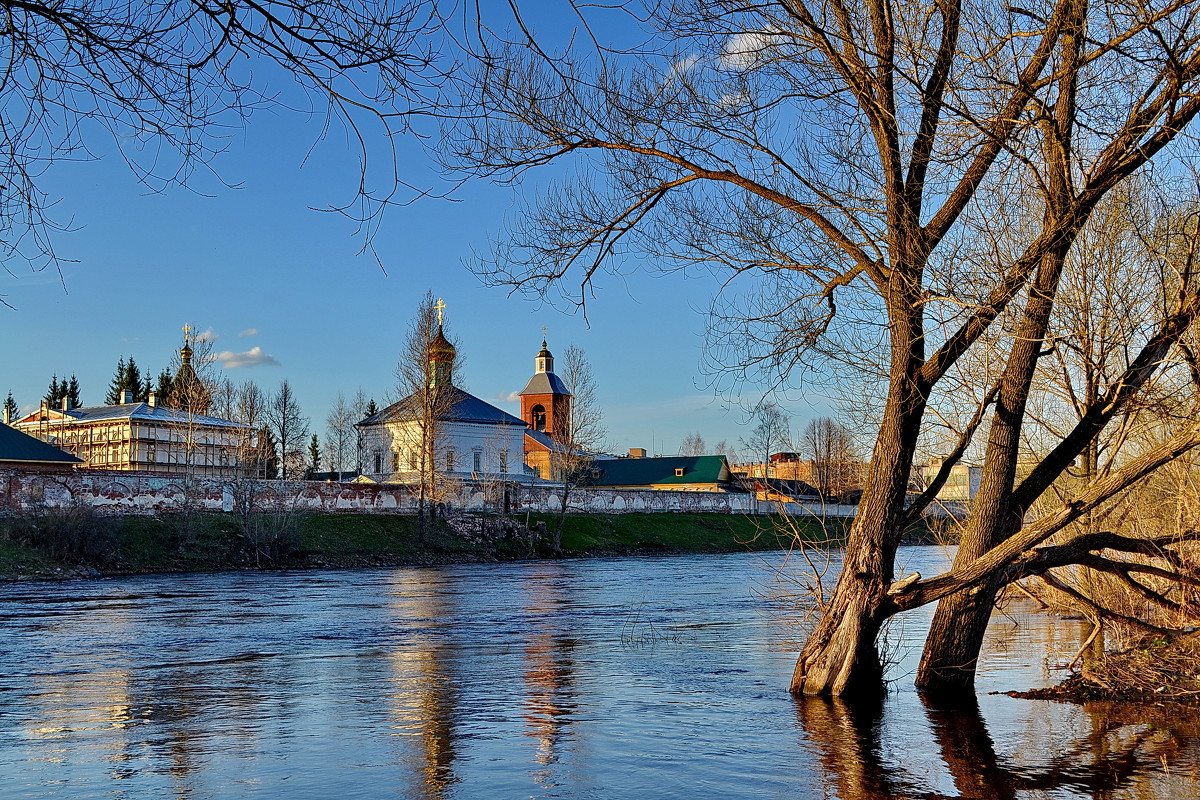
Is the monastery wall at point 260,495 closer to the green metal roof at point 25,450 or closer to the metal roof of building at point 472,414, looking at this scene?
the green metal roof at point 25,450

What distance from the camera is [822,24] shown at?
30.4 feet

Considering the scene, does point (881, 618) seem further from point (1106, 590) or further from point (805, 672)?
point (1106, 590)

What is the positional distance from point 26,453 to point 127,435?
26.0 metres

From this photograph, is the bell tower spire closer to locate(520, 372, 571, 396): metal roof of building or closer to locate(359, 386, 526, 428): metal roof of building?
locate(520, 372, 571, 396): metal roof of building

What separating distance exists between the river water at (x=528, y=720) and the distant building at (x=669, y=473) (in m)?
77.6

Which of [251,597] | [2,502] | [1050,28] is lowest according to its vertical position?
[251,597]

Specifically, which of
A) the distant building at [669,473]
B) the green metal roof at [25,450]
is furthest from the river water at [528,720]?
the distant building at [669,473]

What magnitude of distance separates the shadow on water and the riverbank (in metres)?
13.8

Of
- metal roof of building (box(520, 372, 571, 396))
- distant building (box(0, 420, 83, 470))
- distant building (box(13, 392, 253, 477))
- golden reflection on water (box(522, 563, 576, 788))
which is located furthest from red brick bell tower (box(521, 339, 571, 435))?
golden reflection on water (box(522, 563, 576, 788))

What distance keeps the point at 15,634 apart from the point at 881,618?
49.8ft

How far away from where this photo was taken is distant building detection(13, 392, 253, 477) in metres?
72.5

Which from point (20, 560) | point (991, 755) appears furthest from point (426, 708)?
point (20, 560)

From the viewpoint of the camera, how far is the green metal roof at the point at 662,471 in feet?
325

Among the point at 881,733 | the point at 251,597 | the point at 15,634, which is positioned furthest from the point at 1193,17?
the point at 251,597
